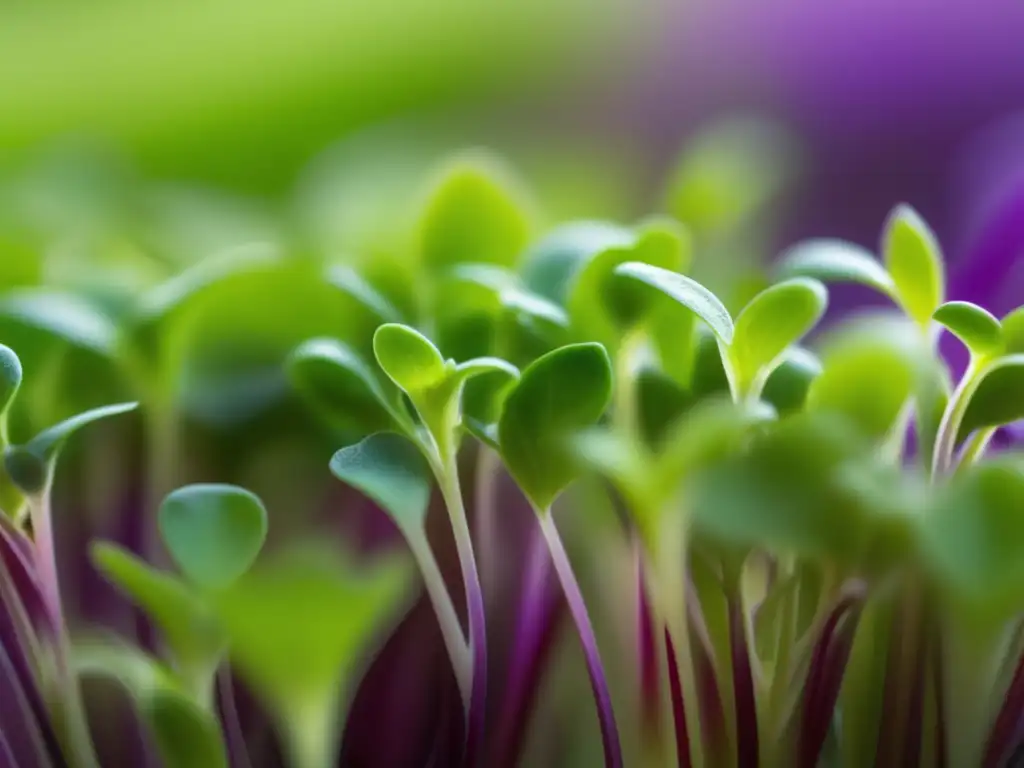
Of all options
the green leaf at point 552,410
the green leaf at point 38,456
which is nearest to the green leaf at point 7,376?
the green leaf at point 38,456

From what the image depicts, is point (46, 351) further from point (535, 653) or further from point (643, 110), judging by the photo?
point (643, 110)

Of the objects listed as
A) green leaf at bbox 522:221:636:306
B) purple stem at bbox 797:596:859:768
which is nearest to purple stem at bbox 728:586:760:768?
purple stem at bbox 797:596:859:768

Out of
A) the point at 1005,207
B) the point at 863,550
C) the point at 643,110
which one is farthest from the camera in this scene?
the point at 643,110

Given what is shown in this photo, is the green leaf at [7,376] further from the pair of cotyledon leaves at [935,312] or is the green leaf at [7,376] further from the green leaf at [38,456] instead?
the pair of cotyledon leaves at [935,312]

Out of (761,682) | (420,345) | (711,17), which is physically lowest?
(761,682)

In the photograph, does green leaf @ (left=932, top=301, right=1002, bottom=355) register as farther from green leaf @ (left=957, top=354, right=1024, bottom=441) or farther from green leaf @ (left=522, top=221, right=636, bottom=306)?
green leaf @ (left=522, top=221, right=636, bottom=306)

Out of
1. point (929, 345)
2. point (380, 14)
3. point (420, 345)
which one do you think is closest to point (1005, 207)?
point (929, 345)

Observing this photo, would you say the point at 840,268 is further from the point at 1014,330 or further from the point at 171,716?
the point at 171,716
